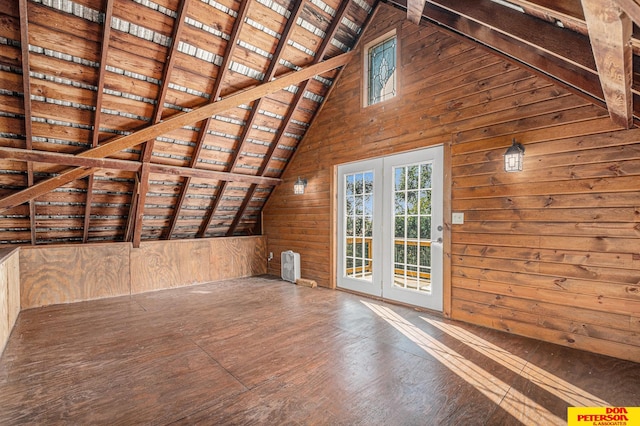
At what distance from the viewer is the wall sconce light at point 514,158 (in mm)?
2881

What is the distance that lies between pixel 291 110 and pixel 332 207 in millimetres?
1699

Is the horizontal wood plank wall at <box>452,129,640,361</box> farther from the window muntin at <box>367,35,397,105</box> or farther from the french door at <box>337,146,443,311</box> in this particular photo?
the window muntin at <box>367,35,397,105</box>

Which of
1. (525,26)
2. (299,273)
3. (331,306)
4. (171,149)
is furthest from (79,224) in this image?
→ (525,26)

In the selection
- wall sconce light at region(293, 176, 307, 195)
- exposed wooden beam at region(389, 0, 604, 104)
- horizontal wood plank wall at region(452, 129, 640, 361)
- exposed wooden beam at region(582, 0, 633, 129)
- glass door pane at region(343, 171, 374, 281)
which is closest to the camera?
exposed wooden beam at region(582, 0, 633, 129)

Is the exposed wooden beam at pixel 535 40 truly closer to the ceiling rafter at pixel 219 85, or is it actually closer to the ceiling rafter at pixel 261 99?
the ceiling rafter at pixel 261 99

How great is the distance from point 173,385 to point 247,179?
3.66m

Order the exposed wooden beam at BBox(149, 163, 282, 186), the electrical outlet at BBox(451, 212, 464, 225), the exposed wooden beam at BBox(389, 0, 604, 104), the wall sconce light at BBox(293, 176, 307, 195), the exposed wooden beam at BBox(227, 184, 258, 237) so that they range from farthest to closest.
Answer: the exposed wooden beam at BBox(227, 184, 258, 237)
the wall sconce light at BBox(293, 176, 307, 195)
the exposed wooden beam at BBox(149, 163, 282, 186)
the electrical outlet at BBox(451, 212, 464, 225)
the exposed wooden beam at BBox(389, 0, 604, 104)

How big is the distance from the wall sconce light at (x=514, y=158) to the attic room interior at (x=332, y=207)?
19 mm

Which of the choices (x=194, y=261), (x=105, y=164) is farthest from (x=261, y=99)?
(x=194, y=261)

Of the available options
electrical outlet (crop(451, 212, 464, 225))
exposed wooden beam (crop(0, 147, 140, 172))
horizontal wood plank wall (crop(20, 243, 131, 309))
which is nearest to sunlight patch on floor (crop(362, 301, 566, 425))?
electrical outlet (crop(451, 212, 464, 225))

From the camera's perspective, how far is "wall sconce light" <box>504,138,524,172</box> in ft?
9.45

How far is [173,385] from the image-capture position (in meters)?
2.19

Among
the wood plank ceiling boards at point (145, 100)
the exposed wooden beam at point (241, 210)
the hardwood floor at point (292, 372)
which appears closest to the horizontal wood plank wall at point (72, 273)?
the wood plank ceiling boards at point (145, 100)

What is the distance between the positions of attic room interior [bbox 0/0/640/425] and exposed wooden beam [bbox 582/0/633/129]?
0.01 meters
